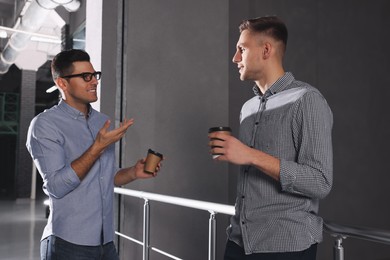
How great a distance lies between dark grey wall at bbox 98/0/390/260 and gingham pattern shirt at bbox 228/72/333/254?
2064 mm

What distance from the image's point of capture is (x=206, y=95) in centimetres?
367

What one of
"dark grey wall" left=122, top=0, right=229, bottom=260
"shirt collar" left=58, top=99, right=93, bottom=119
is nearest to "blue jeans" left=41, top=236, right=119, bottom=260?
"shirt collar" left=58, top=99, right=93, bottom=119

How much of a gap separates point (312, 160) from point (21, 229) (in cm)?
695

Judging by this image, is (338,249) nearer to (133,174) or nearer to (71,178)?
(133,174)

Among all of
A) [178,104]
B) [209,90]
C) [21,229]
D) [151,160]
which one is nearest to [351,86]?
[209,90]

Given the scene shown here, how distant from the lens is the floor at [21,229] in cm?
532

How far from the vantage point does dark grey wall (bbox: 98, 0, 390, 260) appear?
3.35 metres

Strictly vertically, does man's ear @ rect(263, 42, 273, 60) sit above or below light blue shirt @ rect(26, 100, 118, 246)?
above

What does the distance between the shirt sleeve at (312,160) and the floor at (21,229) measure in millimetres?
4613

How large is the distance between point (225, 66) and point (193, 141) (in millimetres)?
725

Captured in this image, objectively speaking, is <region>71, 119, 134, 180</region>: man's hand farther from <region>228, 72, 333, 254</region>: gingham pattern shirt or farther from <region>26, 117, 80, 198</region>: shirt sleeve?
<region>228, 72, 333, 254</region>: gingham pattern shirt

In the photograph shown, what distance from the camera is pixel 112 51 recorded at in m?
3.33

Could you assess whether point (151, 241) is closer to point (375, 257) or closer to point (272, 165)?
point (272, 165)

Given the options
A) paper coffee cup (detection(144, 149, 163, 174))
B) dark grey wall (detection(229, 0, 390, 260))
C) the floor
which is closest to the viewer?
paper coffee cup (detection(144, 149, 163, 174))
